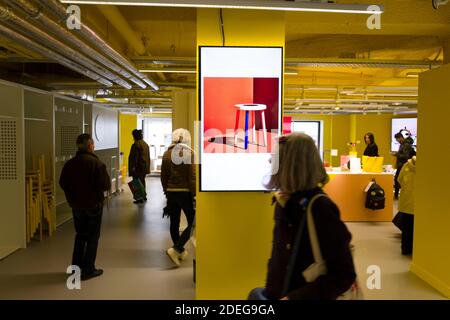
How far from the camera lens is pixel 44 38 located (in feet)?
13.8

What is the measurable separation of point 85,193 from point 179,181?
1095 mm

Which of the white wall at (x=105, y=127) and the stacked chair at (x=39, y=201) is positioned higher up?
the white wall at (x=105, y=127)

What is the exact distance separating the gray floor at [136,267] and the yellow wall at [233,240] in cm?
55

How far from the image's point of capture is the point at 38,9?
11.2ft

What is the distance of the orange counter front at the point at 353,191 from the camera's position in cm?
774

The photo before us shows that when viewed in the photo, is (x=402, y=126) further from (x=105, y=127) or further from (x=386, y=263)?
(x=386, y=263)

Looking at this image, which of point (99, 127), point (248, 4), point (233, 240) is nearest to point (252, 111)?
point (248, 4)

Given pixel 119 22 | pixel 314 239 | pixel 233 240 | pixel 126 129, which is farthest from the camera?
pixel 126 129

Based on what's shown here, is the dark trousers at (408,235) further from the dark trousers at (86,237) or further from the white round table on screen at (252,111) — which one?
the dark trousers at (86,237)

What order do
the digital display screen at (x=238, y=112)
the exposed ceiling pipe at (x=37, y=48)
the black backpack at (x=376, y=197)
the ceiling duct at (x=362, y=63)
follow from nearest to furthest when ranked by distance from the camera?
the digital display screen at (x=238, y=112)
the exposed ceiling pipe at (x=37, y=48)
the ceiling duct at (x=362, y=63)
the black backpack at (x=376, y=197)

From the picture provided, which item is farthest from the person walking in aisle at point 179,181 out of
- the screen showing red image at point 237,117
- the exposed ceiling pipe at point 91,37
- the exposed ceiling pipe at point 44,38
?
the exposed ceiling pipe at point 44,38

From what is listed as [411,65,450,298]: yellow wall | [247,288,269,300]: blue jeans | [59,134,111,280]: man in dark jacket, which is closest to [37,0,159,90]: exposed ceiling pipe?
[59,134,111,280]: man in dark jacket

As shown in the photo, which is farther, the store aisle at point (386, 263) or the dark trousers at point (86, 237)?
the dark trousers at point (86, 237)

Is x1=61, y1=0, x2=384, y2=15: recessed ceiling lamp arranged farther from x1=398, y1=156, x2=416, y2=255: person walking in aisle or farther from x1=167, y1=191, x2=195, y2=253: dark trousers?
x1=398, y1=156, x2=416, y2=255: person walking in aisle
